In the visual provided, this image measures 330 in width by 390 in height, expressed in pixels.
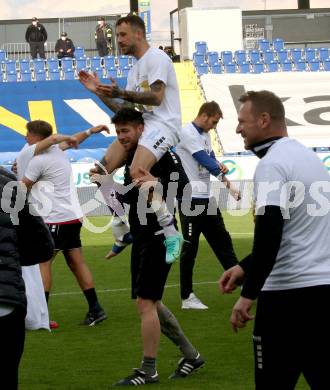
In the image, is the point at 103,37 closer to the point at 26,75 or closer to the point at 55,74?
the point at 55,74

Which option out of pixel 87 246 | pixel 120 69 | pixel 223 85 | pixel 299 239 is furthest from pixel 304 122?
pixel 299 239

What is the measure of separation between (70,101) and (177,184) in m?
28.7

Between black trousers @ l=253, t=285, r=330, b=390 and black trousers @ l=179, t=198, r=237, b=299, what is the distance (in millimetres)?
6438

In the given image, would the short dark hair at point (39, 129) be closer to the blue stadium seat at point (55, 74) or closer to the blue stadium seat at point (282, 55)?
the blue stadium seat at point (55, 74)

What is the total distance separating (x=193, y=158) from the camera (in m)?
11.9

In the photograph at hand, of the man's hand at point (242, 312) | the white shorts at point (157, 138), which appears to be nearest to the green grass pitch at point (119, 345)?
the white shorts at point (157, 138)

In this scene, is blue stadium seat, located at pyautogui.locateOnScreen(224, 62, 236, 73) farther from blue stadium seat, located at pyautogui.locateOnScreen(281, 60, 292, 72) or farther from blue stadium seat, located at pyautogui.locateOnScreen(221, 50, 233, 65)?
blue stadium seat, located at pyautogui.locateOnScreen(281, 60, 292, 72)

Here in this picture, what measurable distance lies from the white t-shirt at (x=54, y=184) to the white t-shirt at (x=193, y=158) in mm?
1405

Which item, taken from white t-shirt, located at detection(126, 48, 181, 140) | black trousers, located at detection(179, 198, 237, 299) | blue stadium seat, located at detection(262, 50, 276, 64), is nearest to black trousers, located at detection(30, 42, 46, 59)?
blue stadium seat, located at detection(262, 50, 276, 64)

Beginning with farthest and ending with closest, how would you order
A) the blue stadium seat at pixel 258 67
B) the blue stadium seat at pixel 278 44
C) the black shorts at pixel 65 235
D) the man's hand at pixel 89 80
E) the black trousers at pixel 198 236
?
the blue stadium seat at pixel 278 44, the blue stadium seat at pixel 258 67, the black trousers at pixel 198 236, the black shorts at pixel 65 235, the man's hand at pixel 89 80

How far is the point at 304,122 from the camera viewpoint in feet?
119

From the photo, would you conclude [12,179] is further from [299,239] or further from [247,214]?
[247,214]

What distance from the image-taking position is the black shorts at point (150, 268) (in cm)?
805

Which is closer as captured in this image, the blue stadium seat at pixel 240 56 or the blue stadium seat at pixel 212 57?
the blue stadium seat at pixel 212 57
